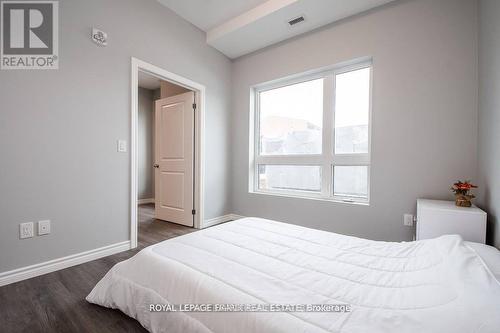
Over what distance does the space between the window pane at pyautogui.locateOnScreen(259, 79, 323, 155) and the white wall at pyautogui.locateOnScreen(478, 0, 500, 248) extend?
1.50 m

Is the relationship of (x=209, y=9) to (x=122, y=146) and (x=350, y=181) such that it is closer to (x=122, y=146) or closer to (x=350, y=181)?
(x=122, y=146)

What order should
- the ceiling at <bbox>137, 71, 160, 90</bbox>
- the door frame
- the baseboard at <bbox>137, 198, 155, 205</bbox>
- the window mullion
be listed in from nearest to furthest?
1. the door frame
2. the window mullion
3. the ceiling at <bbox>137, 71, 160, 90</bbox>
4. the baseboard at <bbox>137, 198, 155, 205</bbox>

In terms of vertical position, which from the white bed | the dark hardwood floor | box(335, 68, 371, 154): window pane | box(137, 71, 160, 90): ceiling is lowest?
the dark hardwood floor

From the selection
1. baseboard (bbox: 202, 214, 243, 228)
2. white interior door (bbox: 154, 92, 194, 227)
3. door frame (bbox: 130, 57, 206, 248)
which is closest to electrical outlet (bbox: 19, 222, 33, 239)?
door frame (bbox: 130, 57, 206, 248)

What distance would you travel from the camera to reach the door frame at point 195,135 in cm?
244

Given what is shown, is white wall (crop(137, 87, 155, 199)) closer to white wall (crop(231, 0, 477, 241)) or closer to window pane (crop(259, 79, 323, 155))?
window pane (crop(259, 79, 323, 155))

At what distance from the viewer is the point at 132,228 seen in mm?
2457

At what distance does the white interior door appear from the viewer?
3.31 m

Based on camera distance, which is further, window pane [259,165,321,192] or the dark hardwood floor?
window pane [259,165,321,192]

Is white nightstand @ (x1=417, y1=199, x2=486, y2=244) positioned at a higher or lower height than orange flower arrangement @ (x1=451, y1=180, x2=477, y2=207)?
lower

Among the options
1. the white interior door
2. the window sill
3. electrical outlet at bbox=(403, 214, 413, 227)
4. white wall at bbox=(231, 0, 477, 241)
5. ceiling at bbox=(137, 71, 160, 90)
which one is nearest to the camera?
white wall at bbox=(231, 0, 477, 241)

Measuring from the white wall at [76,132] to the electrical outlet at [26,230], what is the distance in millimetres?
30

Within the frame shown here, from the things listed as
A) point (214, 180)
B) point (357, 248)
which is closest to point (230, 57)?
point (214, 180)

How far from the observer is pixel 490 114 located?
1653 mm
